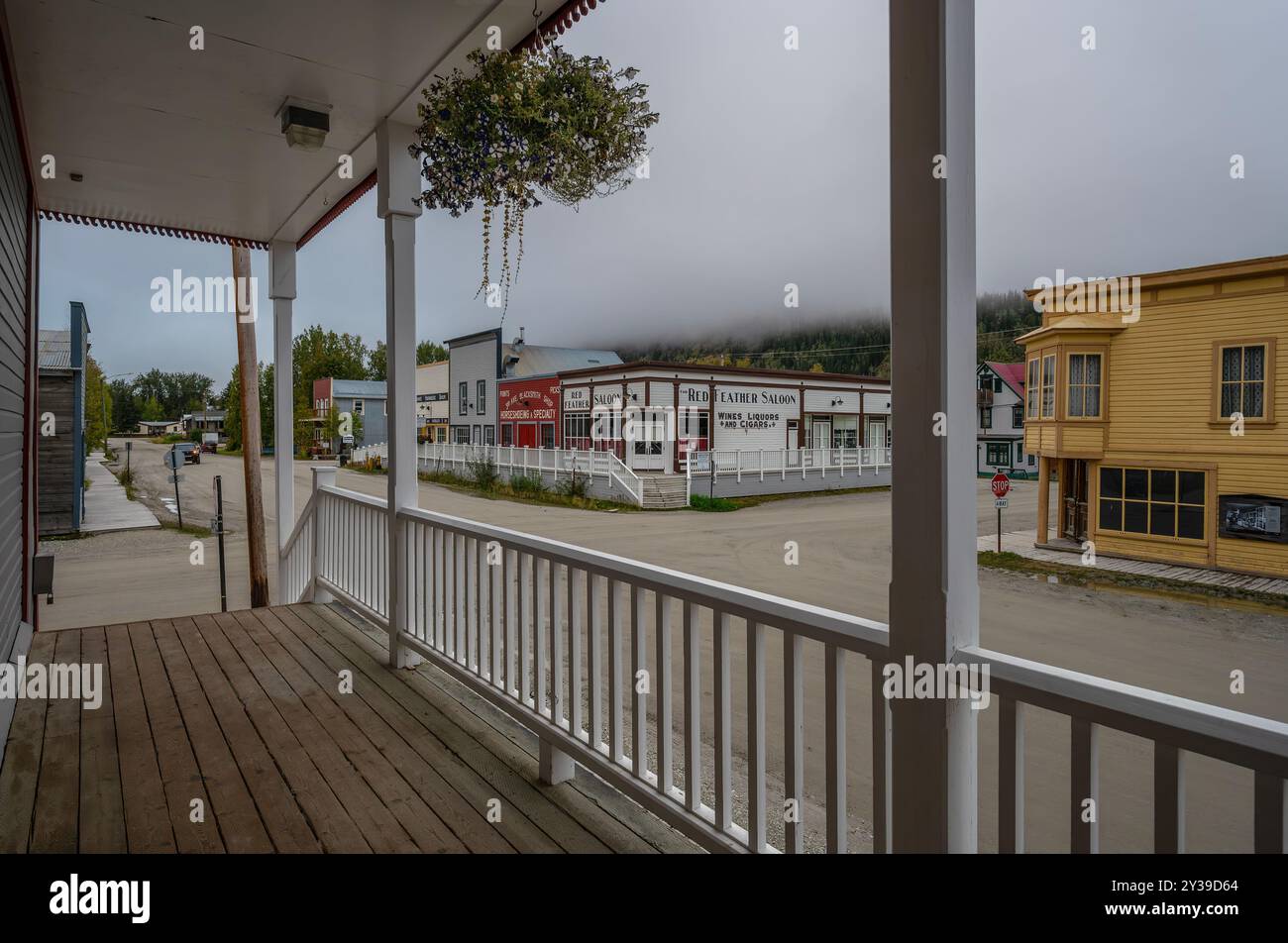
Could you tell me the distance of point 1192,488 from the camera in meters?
1.06

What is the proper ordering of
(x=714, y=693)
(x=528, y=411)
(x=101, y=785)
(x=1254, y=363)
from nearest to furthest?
(x=1254, y=363) < (x=714, y=693) < (x=101, y=785) < (x=528, y=411)

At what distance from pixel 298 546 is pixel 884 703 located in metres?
4.76

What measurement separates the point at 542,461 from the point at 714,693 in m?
3.40

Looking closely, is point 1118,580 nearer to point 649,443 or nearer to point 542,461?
point 649,443

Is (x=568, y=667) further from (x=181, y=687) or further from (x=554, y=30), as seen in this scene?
(x=554, y=30)

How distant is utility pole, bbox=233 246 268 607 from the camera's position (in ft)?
21.5

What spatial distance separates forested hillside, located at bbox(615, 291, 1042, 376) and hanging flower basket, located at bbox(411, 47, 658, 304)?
73 cm

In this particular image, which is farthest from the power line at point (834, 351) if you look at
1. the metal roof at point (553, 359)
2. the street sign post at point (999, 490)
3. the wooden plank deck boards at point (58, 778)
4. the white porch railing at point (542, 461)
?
the wooden plank deck boards at point (58, 778)

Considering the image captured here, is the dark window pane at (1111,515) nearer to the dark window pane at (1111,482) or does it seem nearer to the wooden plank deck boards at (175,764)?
the dark window pane at (1111,482)

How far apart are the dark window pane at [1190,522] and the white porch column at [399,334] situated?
2.88 m

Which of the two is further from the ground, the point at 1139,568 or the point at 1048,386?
the point at 1048,386

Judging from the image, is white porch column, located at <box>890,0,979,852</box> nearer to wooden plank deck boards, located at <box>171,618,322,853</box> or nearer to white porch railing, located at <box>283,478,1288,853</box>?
white porch railing, located at <box>283,478,1288,853</box>

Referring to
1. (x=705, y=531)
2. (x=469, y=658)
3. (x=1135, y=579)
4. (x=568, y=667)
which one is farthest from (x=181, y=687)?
(x=1135, y=579)

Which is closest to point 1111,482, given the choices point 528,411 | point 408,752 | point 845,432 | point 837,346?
point 837,346
